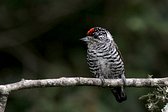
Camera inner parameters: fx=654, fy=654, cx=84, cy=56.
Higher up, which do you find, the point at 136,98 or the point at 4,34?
the point at 4,34

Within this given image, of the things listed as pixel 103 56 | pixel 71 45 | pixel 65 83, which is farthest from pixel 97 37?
pixel 71 45

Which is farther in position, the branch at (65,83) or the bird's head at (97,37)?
the bird's head at (97,37)

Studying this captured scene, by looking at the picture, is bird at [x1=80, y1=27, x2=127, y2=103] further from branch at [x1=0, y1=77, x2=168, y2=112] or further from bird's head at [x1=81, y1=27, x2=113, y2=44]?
branch at [x1=0, y1=77, x2=168, y2=112]

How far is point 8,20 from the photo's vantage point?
8.43m

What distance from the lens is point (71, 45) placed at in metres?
8.20

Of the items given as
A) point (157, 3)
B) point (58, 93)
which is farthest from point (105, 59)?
point (157, 3)

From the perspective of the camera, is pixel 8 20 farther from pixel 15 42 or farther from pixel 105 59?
pixel 105 59

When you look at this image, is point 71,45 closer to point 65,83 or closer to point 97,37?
point 97,37

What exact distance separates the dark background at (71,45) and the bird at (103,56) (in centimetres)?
101

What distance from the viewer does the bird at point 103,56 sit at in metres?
6.00

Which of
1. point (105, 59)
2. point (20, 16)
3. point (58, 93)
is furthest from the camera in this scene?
point (20, 16)

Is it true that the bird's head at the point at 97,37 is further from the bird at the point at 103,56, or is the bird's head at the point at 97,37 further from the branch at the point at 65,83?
the branch at the point at 65,83

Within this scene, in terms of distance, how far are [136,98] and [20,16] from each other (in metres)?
2.01

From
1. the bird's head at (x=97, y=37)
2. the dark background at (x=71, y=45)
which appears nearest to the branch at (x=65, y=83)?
the bird's head at (x=97, y=37)
